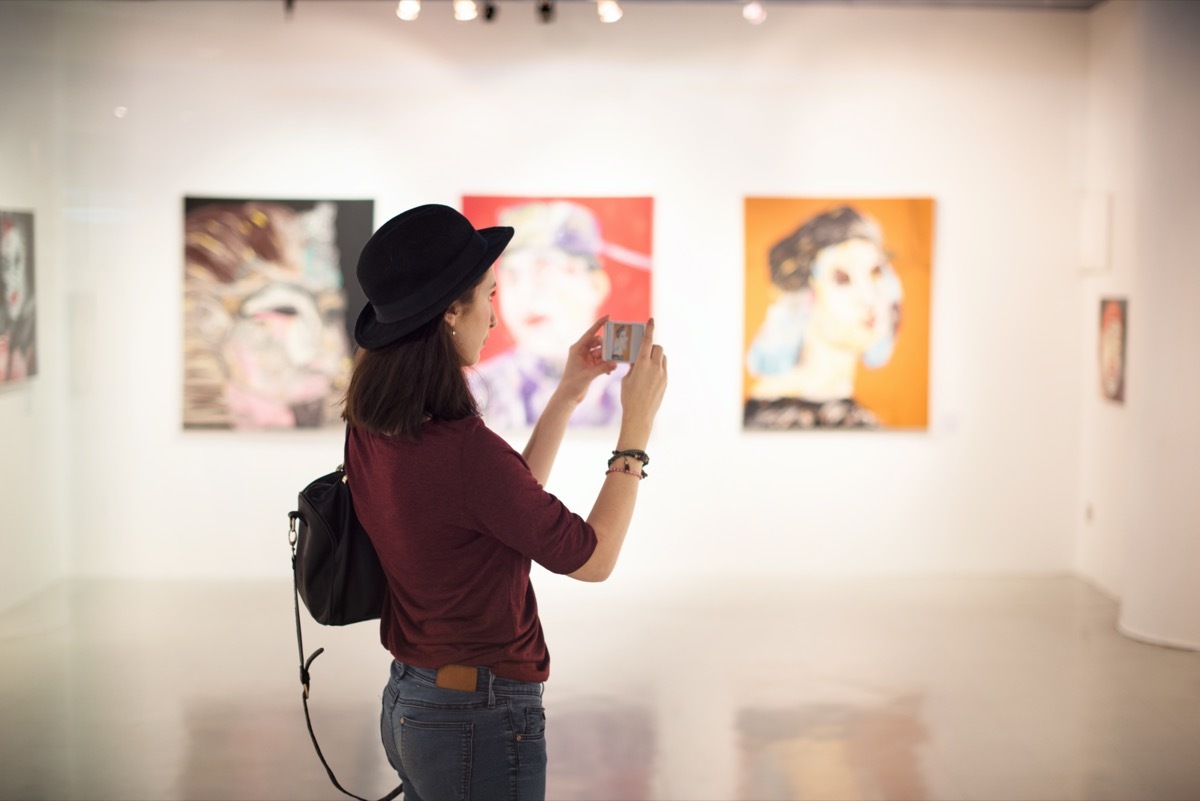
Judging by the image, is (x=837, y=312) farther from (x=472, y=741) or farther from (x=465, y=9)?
(x=472, y=741)

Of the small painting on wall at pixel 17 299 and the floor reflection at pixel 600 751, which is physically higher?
the small painting on wall at pixel 17 299

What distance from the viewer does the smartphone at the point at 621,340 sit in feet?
8.33

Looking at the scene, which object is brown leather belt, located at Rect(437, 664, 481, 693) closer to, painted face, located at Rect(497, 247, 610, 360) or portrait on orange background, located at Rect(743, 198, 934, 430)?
painted face, located at Rect(497, 247, 610, 360)

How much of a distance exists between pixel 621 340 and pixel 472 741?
955mm

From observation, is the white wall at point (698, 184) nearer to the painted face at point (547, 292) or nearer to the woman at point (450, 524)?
the painted face at point (547, 292)

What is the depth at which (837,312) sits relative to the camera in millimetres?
7152

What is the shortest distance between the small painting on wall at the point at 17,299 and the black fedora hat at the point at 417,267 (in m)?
3.41

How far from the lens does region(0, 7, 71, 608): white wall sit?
4.76 meters

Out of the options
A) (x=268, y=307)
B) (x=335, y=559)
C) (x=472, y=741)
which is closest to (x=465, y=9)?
(x=268, y=307)

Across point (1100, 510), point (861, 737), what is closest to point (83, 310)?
point (861, 737)

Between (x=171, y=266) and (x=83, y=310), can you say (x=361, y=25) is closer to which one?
(x=171, y=266)

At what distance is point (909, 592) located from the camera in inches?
268

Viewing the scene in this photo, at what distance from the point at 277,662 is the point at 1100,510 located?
4.73 metres

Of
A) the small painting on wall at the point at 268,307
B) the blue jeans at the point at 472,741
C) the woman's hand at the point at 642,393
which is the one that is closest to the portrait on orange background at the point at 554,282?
the small painting on wall at the point at 268,307
